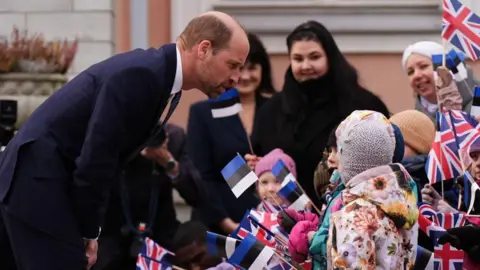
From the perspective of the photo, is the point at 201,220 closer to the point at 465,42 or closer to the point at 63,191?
the point at 465,42

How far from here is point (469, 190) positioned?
5691 millimetres

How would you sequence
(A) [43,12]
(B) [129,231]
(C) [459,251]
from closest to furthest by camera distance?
(C) [459,251] < (B) [129,231] < (A) [43,12]

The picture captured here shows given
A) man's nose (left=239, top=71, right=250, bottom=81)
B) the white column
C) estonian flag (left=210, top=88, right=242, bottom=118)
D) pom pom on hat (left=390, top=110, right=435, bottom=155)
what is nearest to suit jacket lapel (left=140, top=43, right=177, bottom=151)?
pom pom on hat (left=390, top=110, right=435, bottom=155)

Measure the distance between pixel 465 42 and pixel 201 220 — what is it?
2011 mm

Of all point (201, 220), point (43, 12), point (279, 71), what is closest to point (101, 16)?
point (43, 12)

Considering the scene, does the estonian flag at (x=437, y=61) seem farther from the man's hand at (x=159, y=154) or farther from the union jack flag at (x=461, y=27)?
the man's hand at (x=159, y=154)

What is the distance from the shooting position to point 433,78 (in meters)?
7.00

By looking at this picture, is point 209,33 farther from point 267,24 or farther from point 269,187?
point 267,24

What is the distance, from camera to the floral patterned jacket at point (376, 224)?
4812 millimetres

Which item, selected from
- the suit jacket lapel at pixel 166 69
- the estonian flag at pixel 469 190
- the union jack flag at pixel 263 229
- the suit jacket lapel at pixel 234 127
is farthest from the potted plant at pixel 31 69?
the estonian flag at pixel 469 190

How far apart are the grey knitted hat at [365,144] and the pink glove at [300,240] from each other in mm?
304

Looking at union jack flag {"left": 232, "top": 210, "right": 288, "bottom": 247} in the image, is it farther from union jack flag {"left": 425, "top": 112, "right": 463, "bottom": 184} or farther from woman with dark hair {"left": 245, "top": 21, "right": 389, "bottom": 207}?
woman with dark hair {"left": 245, "top": 21, "right": 389, "bottom": 207}

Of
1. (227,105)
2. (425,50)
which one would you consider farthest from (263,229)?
(425,50)

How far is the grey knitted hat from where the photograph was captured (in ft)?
16.6
